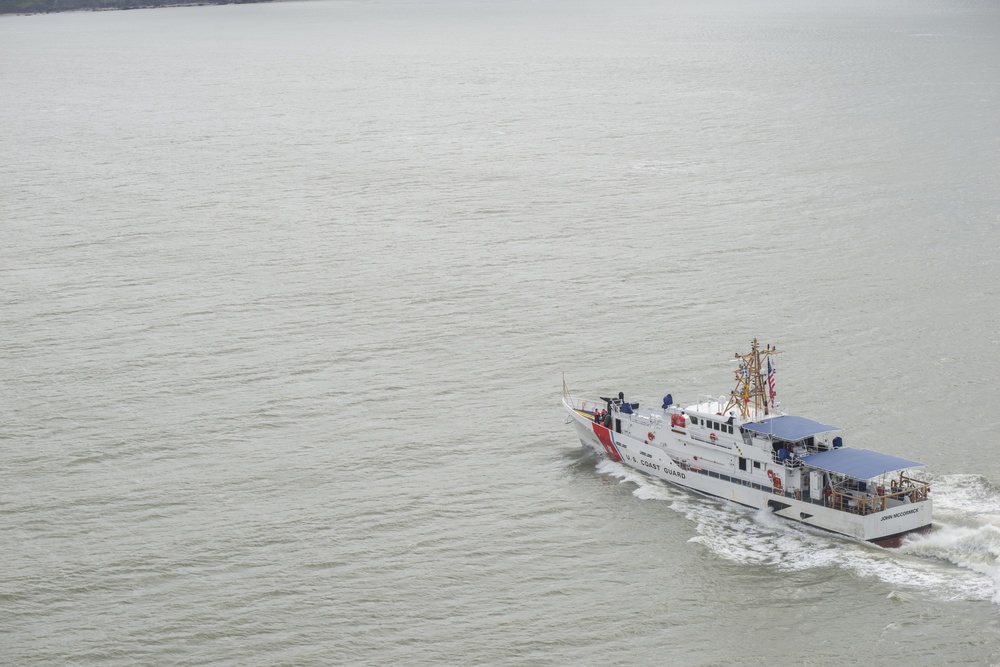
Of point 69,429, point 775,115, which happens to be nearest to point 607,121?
point 775,115

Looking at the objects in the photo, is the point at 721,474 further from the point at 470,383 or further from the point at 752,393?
the point at 470,383

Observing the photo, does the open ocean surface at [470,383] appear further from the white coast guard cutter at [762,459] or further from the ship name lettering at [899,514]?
the ship name lettering at [899,514]

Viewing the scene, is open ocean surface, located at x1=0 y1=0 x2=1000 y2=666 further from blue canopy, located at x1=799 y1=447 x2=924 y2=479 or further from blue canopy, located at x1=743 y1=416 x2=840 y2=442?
blue canopy, located at x1=743 y1=416 x2=840 y2=442

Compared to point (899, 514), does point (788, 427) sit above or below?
above

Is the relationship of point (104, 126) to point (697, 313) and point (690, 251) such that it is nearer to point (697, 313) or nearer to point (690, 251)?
point (690, 251)

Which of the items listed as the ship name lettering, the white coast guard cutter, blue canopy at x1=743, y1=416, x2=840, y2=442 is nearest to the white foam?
the white coast guard cutter

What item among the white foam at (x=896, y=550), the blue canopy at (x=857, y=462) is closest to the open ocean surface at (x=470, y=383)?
the white foam at (x=896, y=550)

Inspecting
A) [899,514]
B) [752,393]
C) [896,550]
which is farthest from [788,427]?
[896,550]
